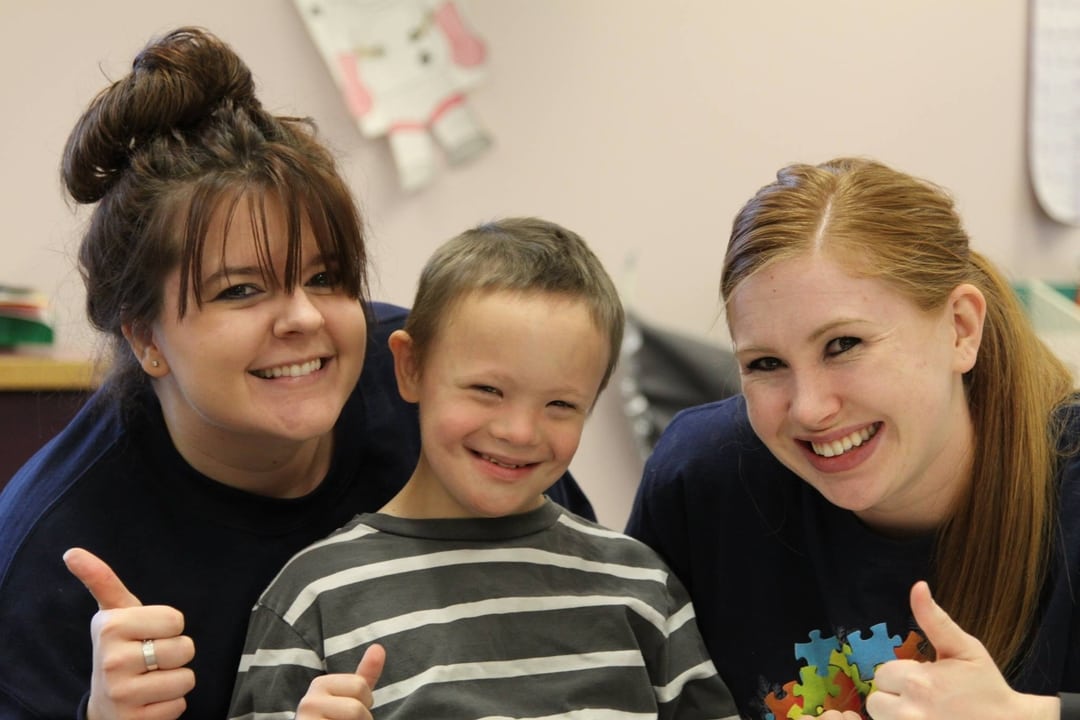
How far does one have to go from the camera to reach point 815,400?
1.30 meters

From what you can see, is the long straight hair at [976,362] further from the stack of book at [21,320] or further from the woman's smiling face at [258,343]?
the stack of book at [21,320]

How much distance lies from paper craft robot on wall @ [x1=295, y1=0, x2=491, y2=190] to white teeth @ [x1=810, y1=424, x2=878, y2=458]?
1.62 m

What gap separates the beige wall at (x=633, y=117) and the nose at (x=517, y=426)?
1.34m

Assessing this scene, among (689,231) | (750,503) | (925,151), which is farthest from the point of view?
(925,151)

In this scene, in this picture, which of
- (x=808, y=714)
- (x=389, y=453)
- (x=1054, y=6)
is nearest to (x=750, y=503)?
(x=808, y=714)

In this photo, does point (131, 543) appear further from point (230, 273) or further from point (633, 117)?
point (633, 117)

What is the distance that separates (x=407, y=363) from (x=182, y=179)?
0.33 meters

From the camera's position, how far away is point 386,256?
9.17 ft

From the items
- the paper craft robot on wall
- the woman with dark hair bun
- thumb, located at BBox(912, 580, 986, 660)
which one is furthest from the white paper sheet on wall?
thumb, located at BBox(912, 580, 986, 660)

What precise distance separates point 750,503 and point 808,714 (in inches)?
10.6

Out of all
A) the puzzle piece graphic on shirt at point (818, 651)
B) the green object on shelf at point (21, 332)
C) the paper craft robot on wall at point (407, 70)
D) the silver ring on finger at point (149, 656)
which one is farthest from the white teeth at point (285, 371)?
the paper craft robot on wall at point (407, 70)

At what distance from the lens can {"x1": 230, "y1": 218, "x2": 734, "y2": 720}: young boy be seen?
134 centimetres

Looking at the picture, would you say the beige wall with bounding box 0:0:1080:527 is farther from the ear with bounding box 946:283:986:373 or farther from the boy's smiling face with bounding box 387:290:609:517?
the ear with bounding box 946:283:986:373

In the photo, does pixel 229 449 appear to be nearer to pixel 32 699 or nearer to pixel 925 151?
pixel 32 699
